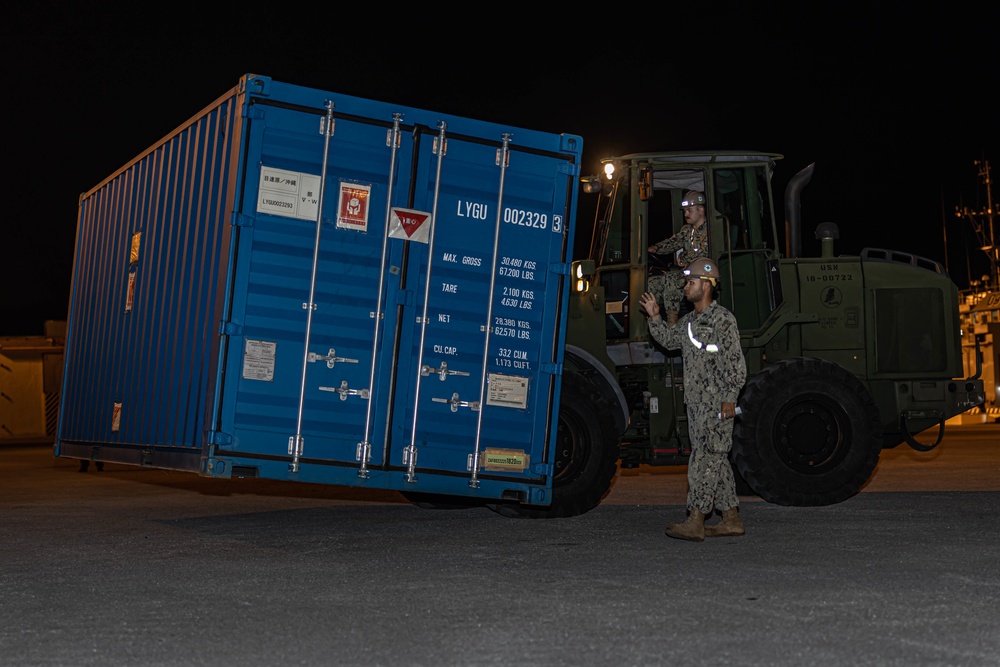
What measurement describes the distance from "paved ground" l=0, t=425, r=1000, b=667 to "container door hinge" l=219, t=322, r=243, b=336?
1629mm

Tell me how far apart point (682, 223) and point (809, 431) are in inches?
91.6

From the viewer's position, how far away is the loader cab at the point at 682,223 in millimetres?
10898

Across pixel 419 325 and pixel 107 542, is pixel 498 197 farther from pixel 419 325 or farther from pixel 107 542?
pixel 107 542

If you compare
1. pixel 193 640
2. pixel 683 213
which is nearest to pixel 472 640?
pixel 193 640

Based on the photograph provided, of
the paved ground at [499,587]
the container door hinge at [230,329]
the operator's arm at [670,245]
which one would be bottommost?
the paved ground at [499,587]

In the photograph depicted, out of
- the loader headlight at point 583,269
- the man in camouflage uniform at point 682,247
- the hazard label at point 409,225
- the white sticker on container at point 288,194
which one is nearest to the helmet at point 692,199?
the man in camouflage uniform at point 682,247

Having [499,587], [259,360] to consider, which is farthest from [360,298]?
[499,587]

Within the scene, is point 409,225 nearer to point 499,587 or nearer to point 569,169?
point 569,169

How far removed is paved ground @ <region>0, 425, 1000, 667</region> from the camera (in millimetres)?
5098

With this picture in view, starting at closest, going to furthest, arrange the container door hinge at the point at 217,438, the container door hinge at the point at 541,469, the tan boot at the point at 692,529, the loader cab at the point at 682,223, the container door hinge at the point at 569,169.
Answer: the container door hinge at the point at 217,438
the tan boot at the point at 692,529
the container door hinge at the point at 541,469
the container door hinge at the point at 569,169
the loader cab at the point at 682,223

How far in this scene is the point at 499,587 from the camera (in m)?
6.73

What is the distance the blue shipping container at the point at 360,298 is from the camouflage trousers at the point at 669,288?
131 centimetres

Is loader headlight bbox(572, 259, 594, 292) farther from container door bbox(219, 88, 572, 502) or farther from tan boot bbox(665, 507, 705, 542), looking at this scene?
tan boot bbox(665, 507, 705, 542)

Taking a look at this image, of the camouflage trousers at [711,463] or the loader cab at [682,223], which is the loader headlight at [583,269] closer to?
the loader cab at [682,223]
